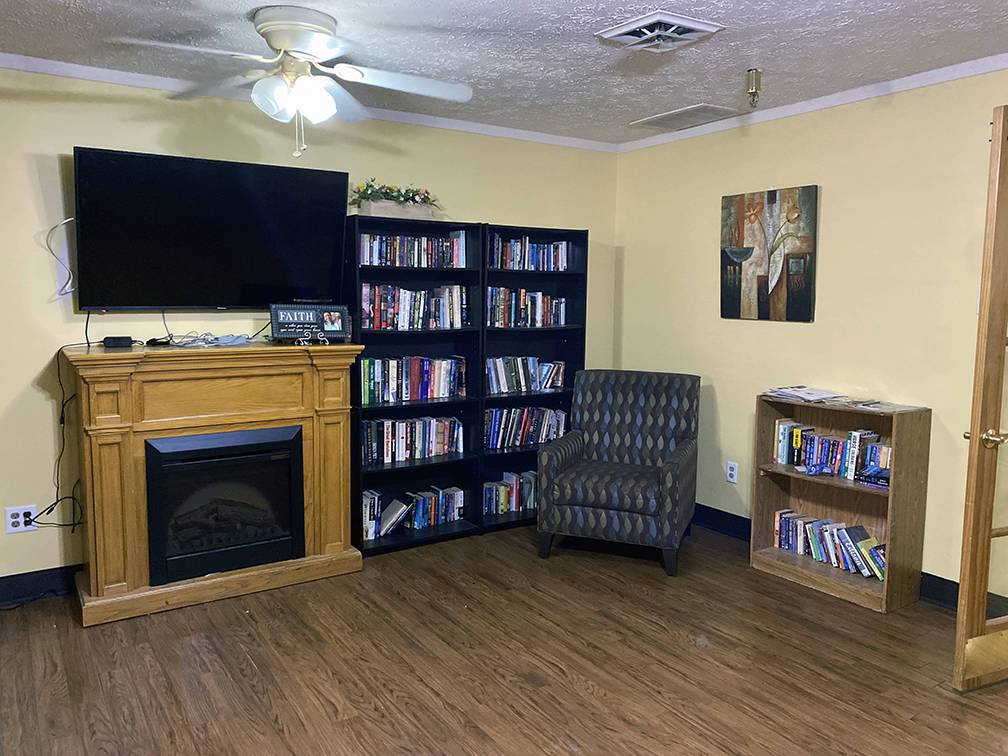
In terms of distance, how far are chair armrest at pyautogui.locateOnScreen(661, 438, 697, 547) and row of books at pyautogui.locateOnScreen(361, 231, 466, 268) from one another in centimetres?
159

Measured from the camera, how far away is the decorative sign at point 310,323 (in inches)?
144

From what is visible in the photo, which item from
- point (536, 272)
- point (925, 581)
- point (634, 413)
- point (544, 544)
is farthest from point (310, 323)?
point (925, 581)

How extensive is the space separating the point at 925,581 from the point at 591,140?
3.17 metres

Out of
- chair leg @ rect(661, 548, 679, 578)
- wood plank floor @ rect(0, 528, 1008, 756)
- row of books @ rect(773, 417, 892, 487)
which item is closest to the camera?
wood plank floor @ rect(0, 528, 1008, 756)

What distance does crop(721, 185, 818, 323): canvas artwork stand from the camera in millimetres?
3982

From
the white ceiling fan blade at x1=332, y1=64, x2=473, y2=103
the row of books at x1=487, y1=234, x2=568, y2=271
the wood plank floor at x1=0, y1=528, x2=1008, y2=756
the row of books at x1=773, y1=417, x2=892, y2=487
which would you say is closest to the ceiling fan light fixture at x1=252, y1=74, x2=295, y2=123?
the white ceiling fan blade at x1=332, y1=64, x2=473, y2=103

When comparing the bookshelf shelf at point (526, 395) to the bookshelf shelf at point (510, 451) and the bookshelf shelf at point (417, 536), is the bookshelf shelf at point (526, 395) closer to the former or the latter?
the bookshelf shelf at point (510, 451)

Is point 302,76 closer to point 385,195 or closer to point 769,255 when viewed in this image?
point 385,195

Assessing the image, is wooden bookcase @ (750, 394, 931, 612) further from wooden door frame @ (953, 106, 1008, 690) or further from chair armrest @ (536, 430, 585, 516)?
chair armrest @ (536, 430, 585, 516)

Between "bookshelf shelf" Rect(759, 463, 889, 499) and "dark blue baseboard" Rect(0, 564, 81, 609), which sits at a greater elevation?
"bookshelf shelf" Rect(759, 463, 889, 499)

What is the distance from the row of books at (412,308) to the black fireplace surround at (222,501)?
777 mm

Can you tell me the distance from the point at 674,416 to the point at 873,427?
1000 mm

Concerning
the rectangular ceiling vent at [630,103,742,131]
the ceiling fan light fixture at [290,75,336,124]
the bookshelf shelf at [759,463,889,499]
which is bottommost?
the bookshelf shelf at [759,463,889,499]

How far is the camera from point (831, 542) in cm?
373
